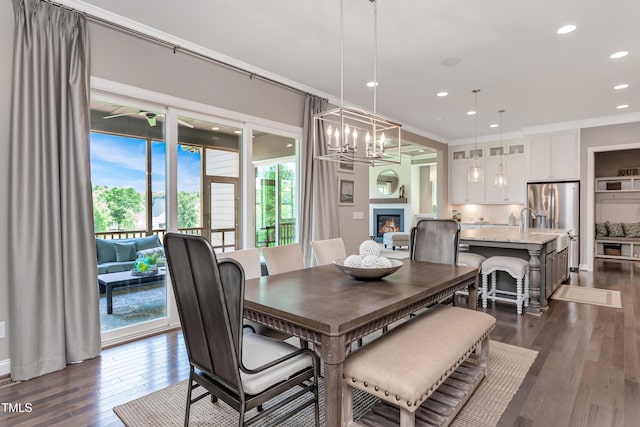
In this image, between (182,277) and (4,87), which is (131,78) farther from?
(182,277)

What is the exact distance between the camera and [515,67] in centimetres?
400

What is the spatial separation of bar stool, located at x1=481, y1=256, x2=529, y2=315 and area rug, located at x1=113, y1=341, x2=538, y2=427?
1.71 meters

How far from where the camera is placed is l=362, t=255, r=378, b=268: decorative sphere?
2301 millimetres

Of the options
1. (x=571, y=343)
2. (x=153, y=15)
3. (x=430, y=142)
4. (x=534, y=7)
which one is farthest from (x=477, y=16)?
(x=430, y=142)

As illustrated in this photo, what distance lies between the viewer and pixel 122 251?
11.1ft

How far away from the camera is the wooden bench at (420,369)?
5.16ft

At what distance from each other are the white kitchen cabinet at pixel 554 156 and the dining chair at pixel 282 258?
617 cm

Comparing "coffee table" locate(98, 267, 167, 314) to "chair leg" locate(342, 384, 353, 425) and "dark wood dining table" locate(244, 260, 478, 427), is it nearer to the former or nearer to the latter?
"dark wood dining table" locate(244, 260, 478, 427)

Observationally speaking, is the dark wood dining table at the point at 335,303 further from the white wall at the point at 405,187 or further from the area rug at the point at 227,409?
the white wall at the point at 405,187

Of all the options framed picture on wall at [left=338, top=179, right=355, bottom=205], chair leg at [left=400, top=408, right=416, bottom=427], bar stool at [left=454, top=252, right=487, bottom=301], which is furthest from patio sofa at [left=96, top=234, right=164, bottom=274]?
bar stool at [left=454, top=252, right=487, bottom=301]

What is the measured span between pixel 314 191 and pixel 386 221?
760cm

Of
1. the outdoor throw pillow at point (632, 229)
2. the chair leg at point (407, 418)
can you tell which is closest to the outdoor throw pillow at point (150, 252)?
the chair leg at point (407, 418)

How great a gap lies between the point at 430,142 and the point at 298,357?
697 centimetres

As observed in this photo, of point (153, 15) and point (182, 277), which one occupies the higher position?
point (153, 15)
